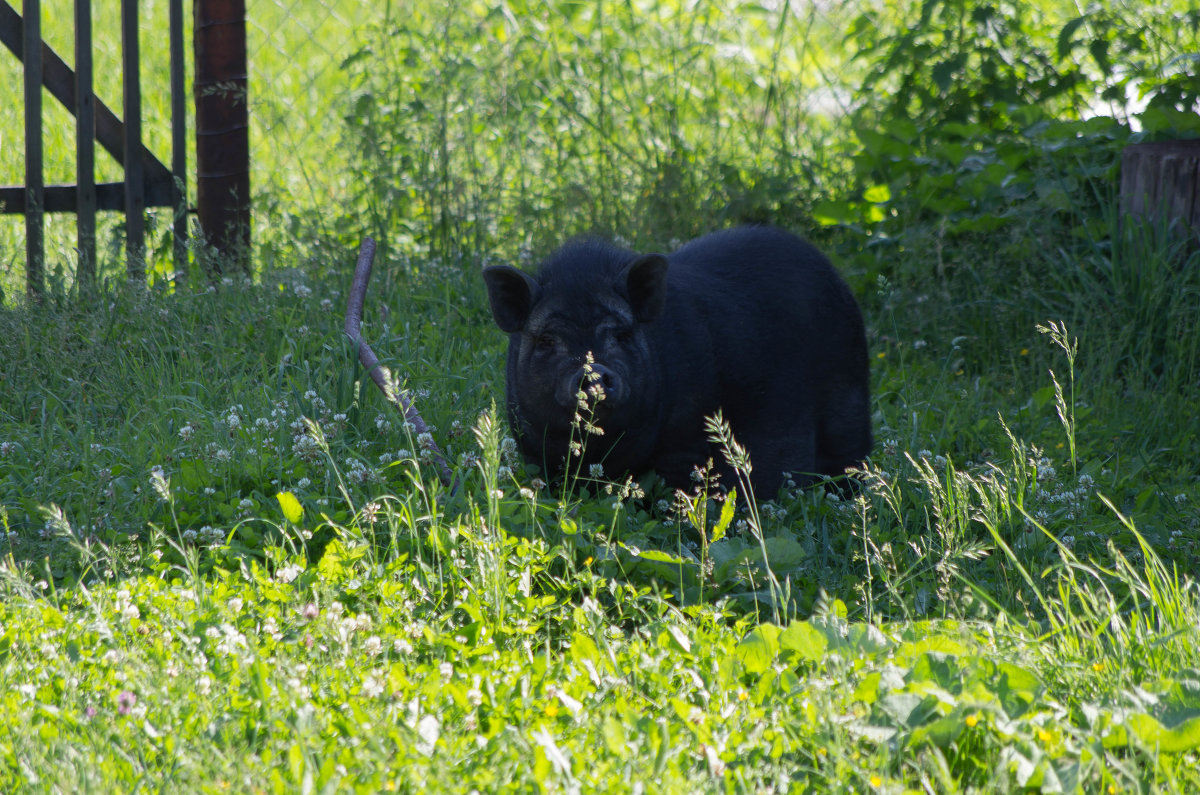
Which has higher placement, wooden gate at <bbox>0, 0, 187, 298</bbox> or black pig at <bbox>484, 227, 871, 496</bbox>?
wooden gate at <bbox>0, 0, 187, 298</bbox>

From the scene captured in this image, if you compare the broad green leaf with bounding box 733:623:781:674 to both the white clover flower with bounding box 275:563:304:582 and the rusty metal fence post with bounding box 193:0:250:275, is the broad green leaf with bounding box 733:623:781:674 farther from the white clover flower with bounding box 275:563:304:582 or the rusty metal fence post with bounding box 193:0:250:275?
the rusty metal fence post with bounding box 193:0:250:275

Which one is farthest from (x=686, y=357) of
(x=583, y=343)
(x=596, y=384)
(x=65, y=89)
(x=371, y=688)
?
(x=65, y=89)

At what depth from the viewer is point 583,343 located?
408 cm

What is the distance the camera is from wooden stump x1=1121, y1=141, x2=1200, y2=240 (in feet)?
19.3

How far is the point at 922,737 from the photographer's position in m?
2.41

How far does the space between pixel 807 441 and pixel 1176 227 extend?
103 inches

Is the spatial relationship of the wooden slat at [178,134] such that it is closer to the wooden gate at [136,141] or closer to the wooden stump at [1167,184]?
the wooden gate at [136,141]

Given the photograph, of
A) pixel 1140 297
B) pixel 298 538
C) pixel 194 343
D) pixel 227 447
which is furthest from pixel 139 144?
pixel 1140 297

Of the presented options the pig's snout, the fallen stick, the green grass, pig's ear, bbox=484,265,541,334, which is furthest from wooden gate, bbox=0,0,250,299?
the pig's snout

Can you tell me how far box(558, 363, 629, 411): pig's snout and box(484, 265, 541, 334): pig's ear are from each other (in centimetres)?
41

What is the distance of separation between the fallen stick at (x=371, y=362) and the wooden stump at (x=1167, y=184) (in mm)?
3658

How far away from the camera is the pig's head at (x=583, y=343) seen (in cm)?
407

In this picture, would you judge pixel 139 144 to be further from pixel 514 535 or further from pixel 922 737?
pixel 922 737

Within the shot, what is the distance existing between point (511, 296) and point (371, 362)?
2.47ft
